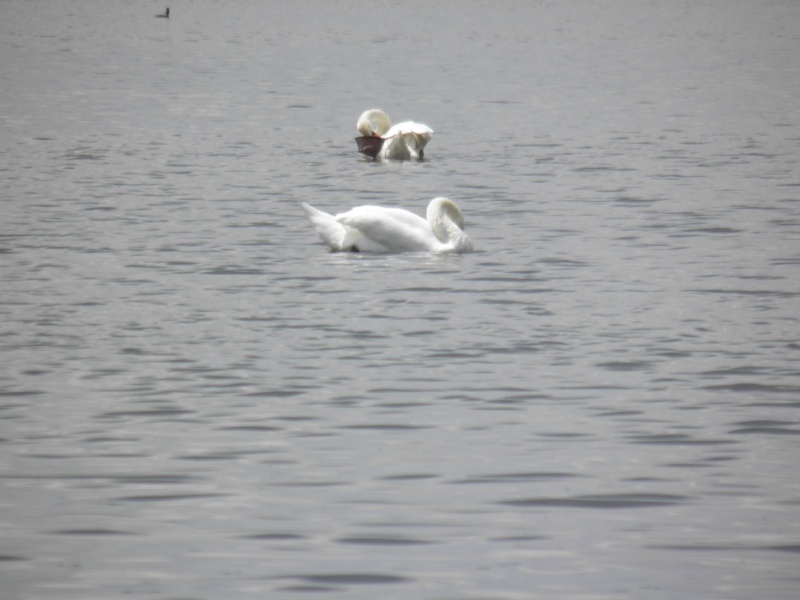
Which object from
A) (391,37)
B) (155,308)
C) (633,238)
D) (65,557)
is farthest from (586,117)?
(391,37)

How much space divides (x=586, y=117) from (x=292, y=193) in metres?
15.3

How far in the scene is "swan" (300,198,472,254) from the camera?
1825 cm

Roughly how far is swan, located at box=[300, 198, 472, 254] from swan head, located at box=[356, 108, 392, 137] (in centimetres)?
1215

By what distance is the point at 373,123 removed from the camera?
103 feet

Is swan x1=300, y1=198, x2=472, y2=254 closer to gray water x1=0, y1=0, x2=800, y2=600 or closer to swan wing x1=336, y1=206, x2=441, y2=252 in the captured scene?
swan wing x1=336, y1=206, x2=441, y2=252

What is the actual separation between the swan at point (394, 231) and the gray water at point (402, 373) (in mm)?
249

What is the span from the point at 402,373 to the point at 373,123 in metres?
19.4

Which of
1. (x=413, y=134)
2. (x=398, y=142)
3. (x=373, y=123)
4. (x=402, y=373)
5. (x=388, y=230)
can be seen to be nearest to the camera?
(x=402, y=373)

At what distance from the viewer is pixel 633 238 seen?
19516 millimetres

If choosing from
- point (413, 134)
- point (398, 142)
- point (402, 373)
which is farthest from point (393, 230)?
point (413, 134)

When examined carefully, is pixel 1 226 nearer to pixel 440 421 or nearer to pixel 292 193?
pixel 292 193

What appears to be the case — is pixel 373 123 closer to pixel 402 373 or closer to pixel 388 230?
pixel 388 230

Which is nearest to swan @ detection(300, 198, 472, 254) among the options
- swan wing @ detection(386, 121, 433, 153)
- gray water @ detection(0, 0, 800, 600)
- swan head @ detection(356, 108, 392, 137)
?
gray water @ detection(0, 0, 800, 600)

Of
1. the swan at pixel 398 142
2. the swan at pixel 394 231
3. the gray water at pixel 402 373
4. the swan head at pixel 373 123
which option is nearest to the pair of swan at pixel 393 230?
the swan at pixel 394 231
